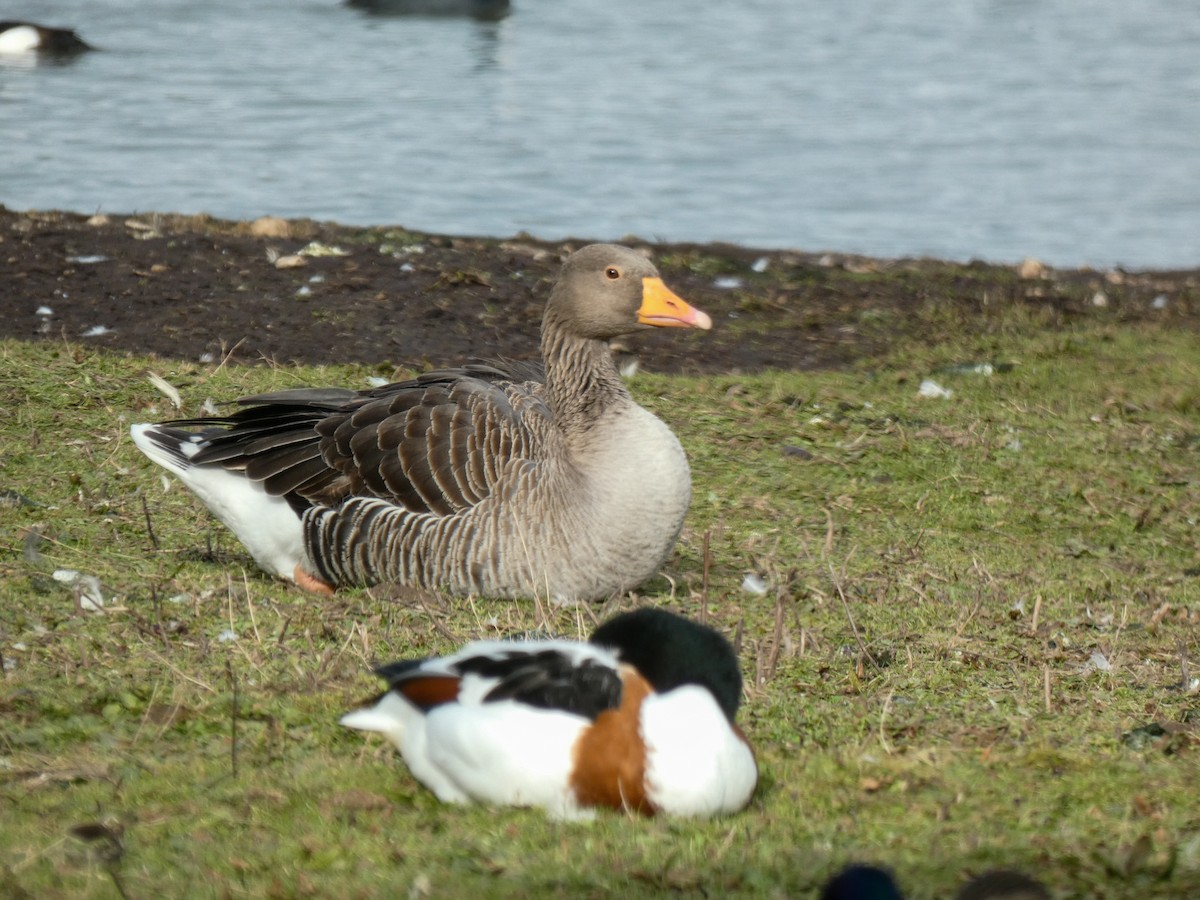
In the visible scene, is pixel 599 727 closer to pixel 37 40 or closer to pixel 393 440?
pixel 393 440

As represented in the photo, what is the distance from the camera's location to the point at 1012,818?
457cm

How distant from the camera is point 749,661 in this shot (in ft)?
20.6

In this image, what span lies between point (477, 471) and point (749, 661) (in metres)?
1.76

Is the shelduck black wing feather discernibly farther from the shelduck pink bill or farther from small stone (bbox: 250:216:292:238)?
small stone (bbox: 250:216:292:238)

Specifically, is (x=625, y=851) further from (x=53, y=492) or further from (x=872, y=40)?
(x=872, y=40)

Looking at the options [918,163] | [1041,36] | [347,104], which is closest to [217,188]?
[347,104]

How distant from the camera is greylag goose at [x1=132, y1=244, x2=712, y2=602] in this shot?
722 cm

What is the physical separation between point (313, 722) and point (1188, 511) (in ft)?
21.2

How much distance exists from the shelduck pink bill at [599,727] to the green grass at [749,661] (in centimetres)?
10

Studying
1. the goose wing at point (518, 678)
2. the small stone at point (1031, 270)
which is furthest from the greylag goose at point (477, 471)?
the small stone at point (1031, 270)

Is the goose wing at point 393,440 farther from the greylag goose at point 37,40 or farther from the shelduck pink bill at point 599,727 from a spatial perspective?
the greylag goose at point 37,40

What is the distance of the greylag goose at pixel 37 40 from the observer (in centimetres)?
3172

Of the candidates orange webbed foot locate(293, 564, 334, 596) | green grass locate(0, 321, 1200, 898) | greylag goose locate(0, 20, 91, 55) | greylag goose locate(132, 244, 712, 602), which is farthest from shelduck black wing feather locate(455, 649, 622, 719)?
greylag goose locate(0, 20, 91, 55)

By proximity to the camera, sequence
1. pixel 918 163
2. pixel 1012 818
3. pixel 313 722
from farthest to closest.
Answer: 1. pixel 918 163
2. pixel 313 722
3. pixel 1012 818
